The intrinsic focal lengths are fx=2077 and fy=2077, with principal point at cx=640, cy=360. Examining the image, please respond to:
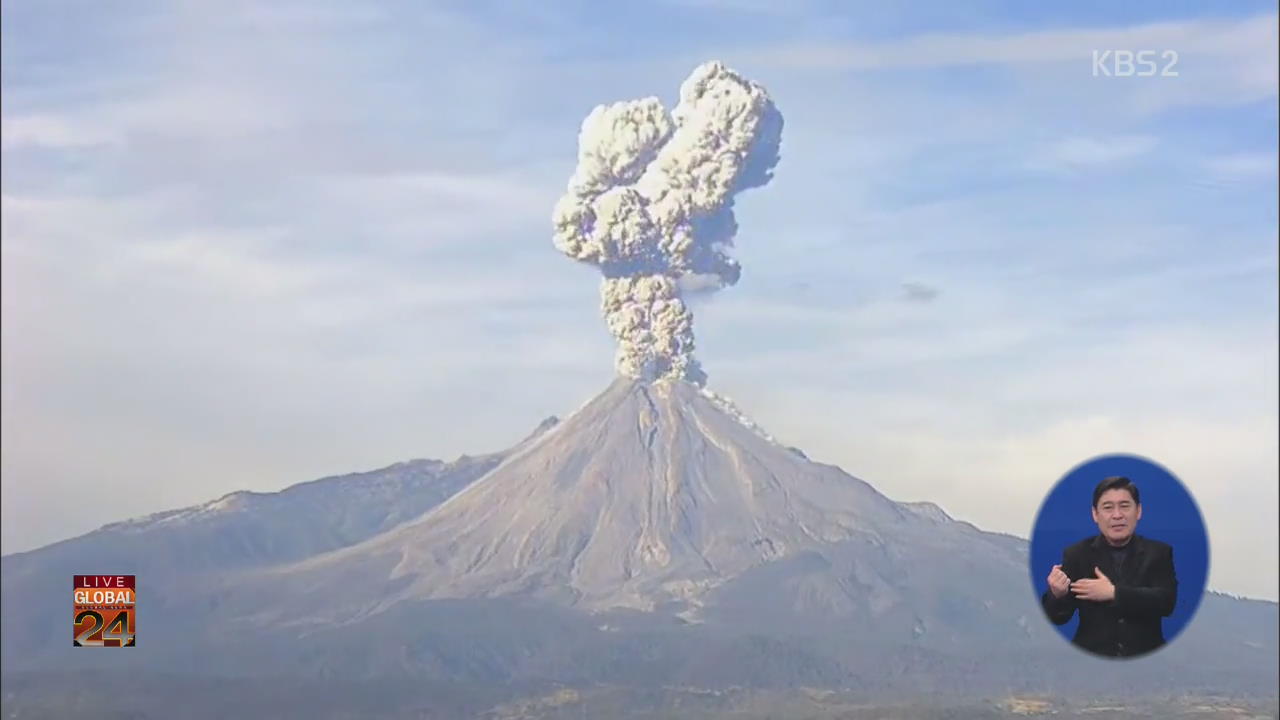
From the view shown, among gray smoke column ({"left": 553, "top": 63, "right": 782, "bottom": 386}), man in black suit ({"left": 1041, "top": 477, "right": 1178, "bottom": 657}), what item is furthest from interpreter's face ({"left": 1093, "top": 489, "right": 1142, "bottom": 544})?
gray smoke column ({"left": 553, "top": 63, "right": 782, "bottom": 386})

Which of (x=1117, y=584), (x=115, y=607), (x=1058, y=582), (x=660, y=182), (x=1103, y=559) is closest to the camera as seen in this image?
(x=1058, y=582)

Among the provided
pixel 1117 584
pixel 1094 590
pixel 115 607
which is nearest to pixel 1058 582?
pixel 1094 590

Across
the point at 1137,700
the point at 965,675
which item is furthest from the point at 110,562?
the point at 1137,700

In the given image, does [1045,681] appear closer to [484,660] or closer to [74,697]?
[484,660]

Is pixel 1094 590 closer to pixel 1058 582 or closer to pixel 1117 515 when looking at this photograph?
pixel 1058 582

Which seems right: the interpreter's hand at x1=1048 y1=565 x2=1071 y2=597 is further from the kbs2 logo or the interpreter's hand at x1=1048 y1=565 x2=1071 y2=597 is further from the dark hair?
the kbs2 logo

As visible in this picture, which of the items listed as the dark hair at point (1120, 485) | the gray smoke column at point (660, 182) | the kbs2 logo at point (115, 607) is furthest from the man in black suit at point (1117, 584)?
the gray smoke column at point (660, 182)

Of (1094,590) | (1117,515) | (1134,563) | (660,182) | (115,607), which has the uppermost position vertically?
(660,182)
